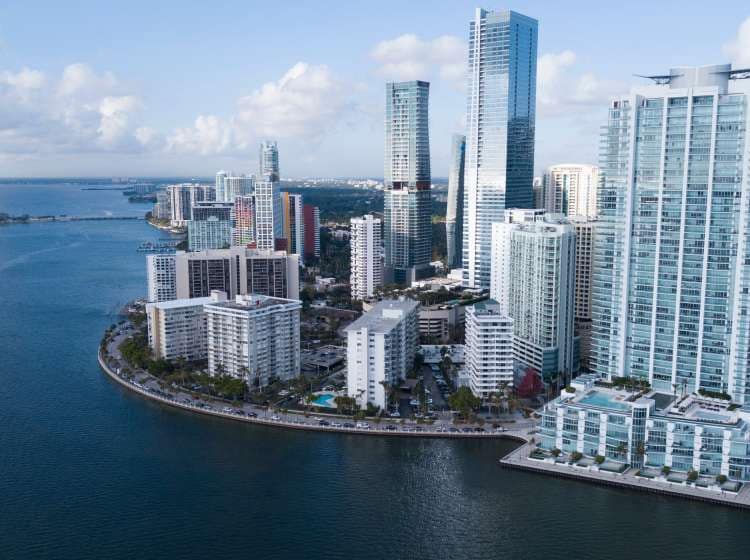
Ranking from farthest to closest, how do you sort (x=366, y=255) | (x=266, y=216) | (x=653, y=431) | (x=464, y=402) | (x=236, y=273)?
(x=266, y=216), (x=366, y=255), (x=236, y=273), (x=464, y=402), (x=653, y=431)

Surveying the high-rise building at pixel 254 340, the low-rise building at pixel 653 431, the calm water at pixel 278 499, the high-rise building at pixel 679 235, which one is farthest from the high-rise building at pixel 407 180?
the low-rise building at pixel 653 431

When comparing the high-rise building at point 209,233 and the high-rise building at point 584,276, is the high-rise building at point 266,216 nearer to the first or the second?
the high-rise building at point 209,233

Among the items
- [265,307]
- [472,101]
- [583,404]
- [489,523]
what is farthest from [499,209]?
[489,523]

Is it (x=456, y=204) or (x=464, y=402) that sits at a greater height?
(x=456, y=204)

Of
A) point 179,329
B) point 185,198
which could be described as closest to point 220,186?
point 185,198

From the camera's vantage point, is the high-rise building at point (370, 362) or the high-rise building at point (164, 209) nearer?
the high-rise building at point (370, 362)

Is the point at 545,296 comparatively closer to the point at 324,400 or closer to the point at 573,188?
the point at 324,400
